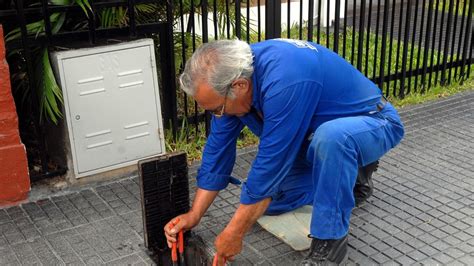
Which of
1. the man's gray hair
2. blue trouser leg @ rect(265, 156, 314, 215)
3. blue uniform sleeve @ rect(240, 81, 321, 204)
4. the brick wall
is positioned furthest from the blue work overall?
the brick wall

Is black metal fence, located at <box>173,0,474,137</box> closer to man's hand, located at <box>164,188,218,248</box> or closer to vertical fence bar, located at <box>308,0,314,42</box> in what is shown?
vertical fence bar, located at <box>308,0,314,42</box>

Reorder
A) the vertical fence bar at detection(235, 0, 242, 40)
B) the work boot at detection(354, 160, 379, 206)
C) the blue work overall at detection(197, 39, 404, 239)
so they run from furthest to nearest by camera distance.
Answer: the vertical fence bar at detection(235, 0, 242, 40), the work boot at detection(354, 160, 379, 206), the blue work overall at detection(197, 39, 404, 239)

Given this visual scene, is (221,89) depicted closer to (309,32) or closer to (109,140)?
(109,140)

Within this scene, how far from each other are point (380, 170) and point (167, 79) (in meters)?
1.77

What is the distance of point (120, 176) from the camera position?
4.45 m

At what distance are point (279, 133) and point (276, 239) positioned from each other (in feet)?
3.15

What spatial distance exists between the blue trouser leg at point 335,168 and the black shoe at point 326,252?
0.07m

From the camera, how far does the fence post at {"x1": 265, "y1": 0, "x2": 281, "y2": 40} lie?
194 inches

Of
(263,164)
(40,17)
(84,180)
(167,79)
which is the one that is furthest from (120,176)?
(263,164)

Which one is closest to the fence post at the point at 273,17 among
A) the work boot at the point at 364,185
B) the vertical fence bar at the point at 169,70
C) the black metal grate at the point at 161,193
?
the vertical fence bar at the point at 169,70

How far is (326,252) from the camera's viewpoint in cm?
318

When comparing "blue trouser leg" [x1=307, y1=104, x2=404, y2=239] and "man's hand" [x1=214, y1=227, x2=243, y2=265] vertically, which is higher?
"blue trouser leg" [x1=307, y1=104, x2=404, y2=239]

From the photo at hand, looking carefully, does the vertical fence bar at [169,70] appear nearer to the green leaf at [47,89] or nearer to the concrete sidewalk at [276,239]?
the concrete sidewalk at [276,239]

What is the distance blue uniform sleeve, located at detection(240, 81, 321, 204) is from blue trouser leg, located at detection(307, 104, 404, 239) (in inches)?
5.9
